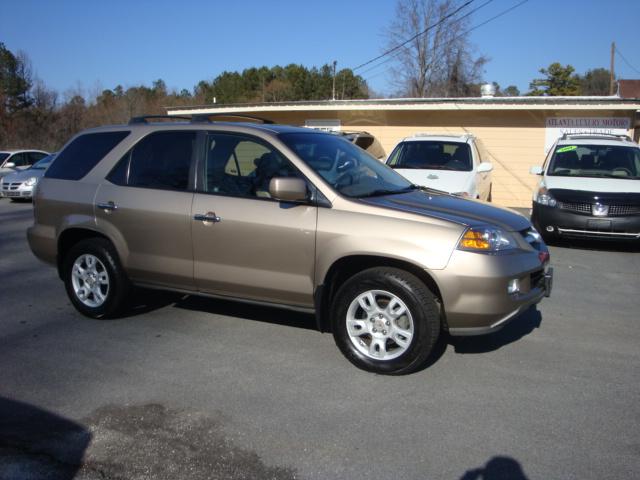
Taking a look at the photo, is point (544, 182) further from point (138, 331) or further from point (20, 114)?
point (20, 114)

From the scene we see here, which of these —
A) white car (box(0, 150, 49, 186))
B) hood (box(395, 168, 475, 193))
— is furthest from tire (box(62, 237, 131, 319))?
white car (box(0, 150, 49, 186))

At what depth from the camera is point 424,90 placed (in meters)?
42.8

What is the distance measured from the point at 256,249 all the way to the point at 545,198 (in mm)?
6707

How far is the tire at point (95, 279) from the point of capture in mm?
5645

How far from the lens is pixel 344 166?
527 cm

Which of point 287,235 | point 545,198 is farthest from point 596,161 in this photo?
point 287,235

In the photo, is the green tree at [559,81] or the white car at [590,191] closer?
the white car at [590,191]

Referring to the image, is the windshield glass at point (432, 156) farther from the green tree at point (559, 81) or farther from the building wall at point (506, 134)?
the green tree at point (559, 81)

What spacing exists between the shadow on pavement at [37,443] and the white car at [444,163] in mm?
7177

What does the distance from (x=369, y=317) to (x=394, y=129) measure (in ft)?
46.6

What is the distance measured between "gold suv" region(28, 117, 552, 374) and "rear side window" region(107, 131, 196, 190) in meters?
0.01

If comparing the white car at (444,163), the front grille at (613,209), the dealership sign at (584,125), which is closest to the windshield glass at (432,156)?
the white car at (444,163)

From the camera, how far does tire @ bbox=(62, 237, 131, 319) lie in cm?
564

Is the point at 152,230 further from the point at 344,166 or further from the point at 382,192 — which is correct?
the point at 382,192
